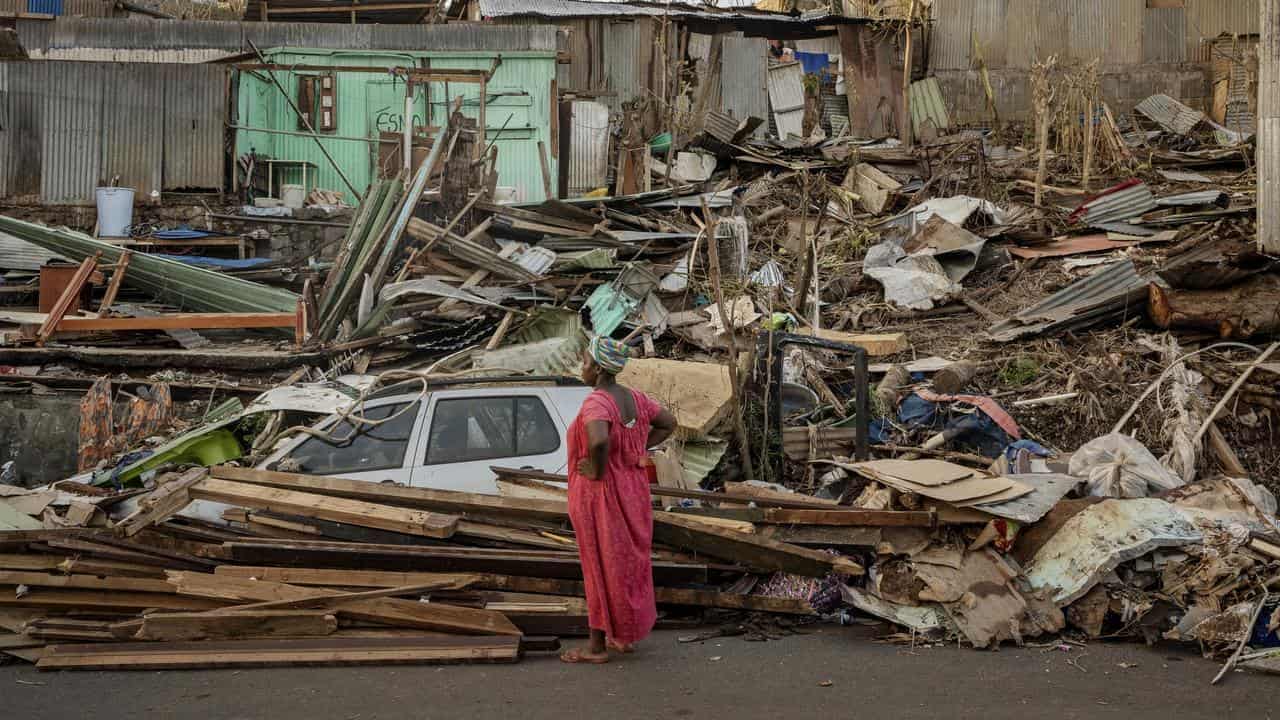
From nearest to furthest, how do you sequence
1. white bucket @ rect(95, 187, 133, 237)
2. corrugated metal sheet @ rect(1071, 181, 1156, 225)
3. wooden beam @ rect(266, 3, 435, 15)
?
corrugated metal sheet @ rect(1071, 181, 1156, 225), white bucket @ rect(95, 187, 133, 237), wooden beam @ rect(266, 3, 435, 15)

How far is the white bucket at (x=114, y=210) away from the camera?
54.7 ft

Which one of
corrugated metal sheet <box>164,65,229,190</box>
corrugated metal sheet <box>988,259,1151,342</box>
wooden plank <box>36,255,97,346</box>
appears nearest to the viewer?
corrugated metal sheet <box>988,259,1151,342</box>

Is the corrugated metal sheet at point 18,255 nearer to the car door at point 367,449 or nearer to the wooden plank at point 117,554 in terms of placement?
the car door at point 367,449

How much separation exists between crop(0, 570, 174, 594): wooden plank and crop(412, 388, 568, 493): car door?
167 centimetres

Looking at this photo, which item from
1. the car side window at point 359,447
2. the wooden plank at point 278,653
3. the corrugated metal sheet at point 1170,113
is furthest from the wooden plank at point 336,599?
the corrugated metal sheet at point 1170,113

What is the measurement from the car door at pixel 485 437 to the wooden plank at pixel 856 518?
4.85 ft

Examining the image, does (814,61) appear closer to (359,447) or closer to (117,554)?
(359,447)

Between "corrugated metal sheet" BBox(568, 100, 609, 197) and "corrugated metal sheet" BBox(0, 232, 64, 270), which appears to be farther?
"corrugated metal sheet" BBox(568, 100, 609, 197)

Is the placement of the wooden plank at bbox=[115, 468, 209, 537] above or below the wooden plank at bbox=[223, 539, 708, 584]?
above

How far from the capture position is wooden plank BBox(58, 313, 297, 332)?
11898 millimetres

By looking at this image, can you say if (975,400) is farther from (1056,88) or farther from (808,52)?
(808,52)

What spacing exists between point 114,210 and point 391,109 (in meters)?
4.77

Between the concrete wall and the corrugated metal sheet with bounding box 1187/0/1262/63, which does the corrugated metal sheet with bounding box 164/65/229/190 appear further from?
the corrugated metal sheet with bounding box 1187/0/1262/63

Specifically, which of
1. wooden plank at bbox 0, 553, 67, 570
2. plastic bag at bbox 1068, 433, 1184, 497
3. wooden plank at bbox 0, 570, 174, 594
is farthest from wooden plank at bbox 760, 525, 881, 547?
wooden plank at bbox 0, 553, 67, 570
